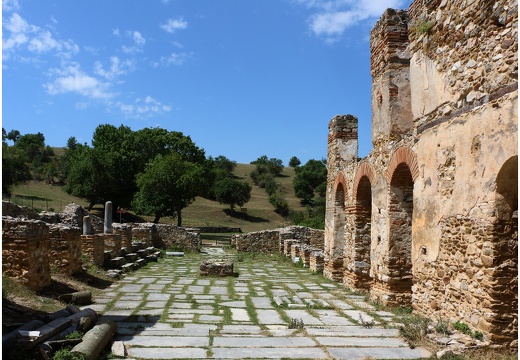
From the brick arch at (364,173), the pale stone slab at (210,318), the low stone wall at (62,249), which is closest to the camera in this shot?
the pale stone slab at (210,318)

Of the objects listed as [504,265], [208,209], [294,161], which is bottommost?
[504,265]

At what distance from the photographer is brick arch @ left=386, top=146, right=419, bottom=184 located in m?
7.82

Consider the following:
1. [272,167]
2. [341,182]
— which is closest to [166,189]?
[341,182]

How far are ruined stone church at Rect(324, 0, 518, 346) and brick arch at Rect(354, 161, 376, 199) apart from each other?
6 centimetres

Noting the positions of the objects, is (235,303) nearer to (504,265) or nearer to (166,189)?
(504,265)

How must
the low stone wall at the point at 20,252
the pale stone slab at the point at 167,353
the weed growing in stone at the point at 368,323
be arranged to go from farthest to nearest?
1. the low stone wall at the point at 20,252
2. the weed growing in stone at the point at 368,323
3. the pale stone slab at the point at 167,353

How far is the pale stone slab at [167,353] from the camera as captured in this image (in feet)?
17.0

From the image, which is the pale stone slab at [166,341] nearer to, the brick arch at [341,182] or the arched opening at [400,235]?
the arched opening at [400,235]

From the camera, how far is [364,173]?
10.7 m

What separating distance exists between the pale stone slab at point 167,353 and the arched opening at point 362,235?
6358 millimetres

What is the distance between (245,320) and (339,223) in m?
6.58

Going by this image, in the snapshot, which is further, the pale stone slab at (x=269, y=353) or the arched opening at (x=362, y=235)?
the arched opening at (x=362, y=235)

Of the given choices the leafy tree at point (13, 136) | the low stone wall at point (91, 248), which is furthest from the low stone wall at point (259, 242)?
the leafy tree at point (13, 136)

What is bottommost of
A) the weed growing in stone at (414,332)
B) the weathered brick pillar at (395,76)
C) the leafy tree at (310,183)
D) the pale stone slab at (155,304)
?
the pale stone slab at (155,304)
